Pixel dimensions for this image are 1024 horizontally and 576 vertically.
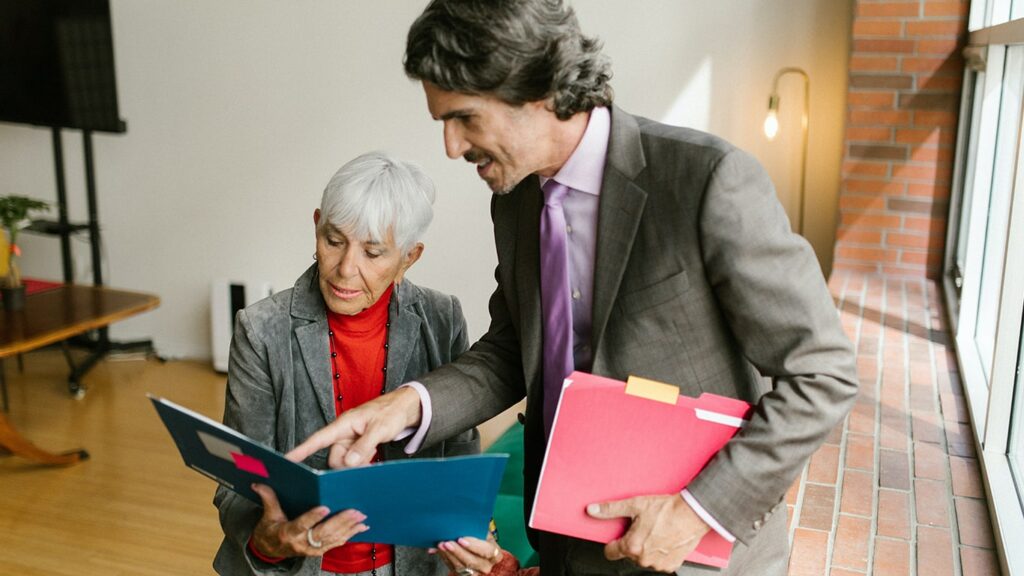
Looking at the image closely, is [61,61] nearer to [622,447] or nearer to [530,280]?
[530,280]

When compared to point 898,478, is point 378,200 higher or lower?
higher

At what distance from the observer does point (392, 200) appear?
182cm

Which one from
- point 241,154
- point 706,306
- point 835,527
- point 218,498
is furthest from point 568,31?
point 241,154

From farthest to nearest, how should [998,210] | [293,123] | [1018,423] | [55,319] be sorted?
[293,123] < [55,319] < [998,210] < [1018,423]

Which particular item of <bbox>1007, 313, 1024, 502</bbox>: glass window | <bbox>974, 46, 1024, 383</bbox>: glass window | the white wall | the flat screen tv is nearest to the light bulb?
the white wall

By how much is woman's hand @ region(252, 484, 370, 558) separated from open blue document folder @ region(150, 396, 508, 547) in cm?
1

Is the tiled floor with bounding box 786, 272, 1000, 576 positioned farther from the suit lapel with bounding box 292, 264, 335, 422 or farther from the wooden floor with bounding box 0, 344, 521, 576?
the wooden floor with bounding box 0, 344, 521, 576

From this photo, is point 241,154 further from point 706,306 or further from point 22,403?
point 706,306

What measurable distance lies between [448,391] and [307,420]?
368 mm

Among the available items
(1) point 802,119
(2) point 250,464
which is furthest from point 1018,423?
(1) point 802,119

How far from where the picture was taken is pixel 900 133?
3.98 metres

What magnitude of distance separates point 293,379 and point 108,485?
269cm

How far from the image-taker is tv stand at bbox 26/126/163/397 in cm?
524

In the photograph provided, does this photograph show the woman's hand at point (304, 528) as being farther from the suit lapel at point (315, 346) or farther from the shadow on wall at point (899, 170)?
the shadow on wall at point (899, 170)
